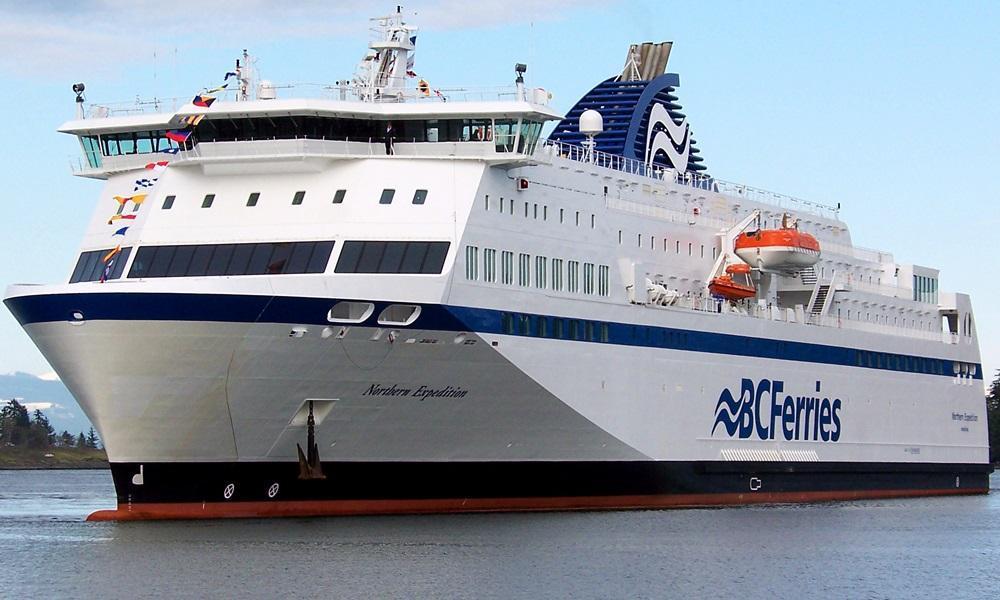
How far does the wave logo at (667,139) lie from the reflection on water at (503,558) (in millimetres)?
14118

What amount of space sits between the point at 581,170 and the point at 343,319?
30.8 feet

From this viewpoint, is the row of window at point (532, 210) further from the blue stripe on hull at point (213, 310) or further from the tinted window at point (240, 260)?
the tinted window at point (240, 260)

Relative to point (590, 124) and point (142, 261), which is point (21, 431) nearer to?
point (590, 124)

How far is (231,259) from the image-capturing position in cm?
3666

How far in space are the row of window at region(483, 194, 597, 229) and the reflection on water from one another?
264 inches

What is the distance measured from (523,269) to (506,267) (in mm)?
732

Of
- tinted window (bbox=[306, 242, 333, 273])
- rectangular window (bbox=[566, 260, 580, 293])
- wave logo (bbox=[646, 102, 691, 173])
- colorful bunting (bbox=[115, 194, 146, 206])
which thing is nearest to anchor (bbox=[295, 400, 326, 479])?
tinted window (bbox=[306, 242, 333, 273])

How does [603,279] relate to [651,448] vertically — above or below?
above

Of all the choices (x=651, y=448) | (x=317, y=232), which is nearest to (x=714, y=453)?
(x=651, y=448)

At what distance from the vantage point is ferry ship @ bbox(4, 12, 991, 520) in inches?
1348

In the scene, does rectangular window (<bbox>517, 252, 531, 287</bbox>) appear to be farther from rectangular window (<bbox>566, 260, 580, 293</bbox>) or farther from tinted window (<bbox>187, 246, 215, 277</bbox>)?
tinted window (<bbox>187, 246, 215, 277</bbox>)

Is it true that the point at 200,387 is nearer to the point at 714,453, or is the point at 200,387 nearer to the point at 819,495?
the point at 714,453

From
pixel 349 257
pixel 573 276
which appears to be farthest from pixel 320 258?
pixel 573 276

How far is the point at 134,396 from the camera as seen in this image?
112 ft
